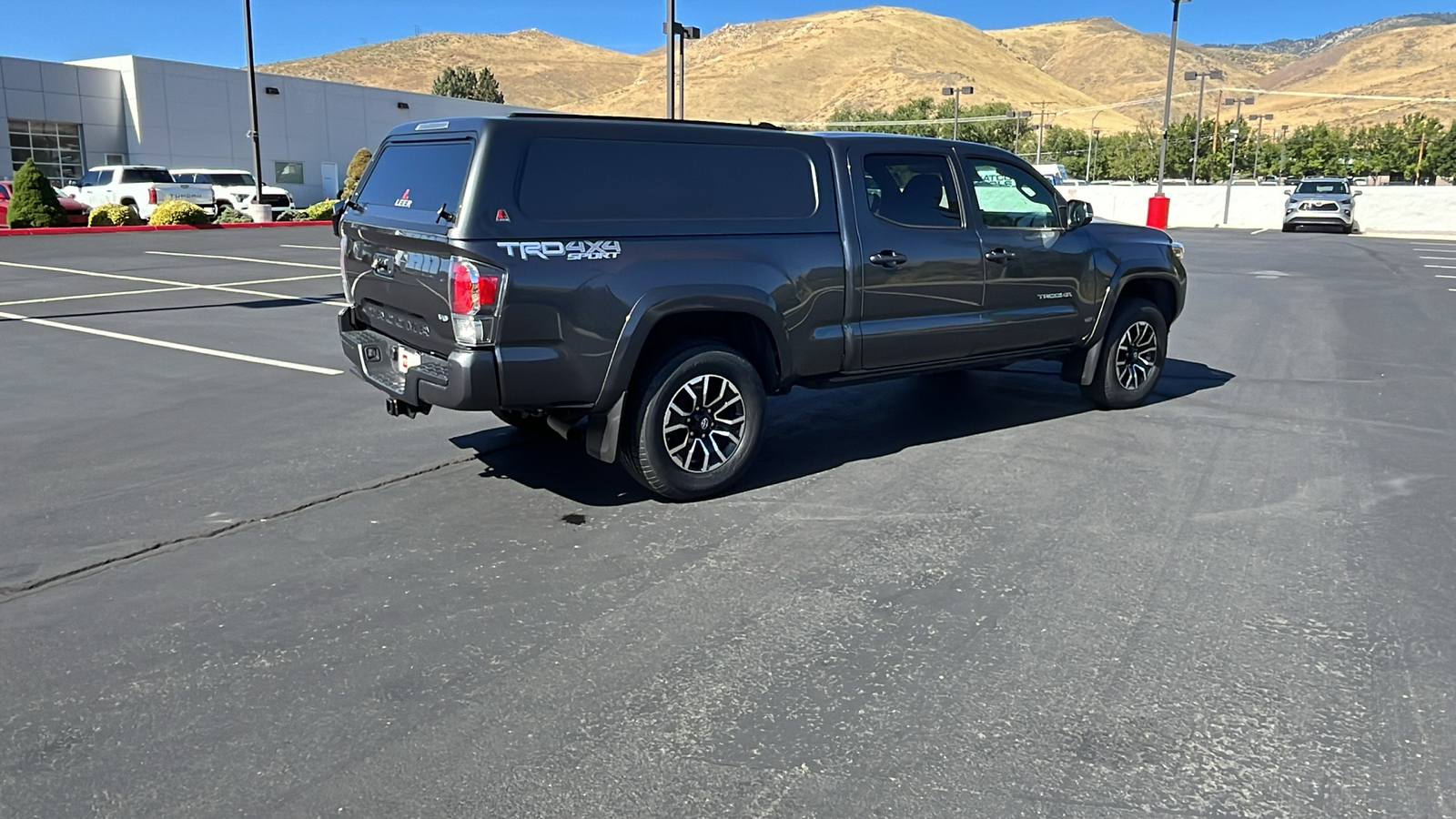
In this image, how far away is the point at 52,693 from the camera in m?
3.64

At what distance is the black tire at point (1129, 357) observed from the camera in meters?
7.93

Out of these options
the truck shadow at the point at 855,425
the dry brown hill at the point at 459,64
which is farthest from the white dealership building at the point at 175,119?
the dry brown hill at the point at 459,64

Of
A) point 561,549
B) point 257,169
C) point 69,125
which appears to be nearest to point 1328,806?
point 561,549

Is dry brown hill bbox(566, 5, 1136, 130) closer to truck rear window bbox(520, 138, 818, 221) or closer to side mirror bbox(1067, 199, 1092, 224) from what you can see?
side mirror bbox(1067, 199, 1092, 224)

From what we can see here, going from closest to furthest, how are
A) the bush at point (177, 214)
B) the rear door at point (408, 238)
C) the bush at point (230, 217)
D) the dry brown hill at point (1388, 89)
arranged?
1. the rear door at point (408, 238)
2. the bush at point (177, 214)
3. the bush at point (230, 217)
4. the dry brown hill at point (1388, 89)

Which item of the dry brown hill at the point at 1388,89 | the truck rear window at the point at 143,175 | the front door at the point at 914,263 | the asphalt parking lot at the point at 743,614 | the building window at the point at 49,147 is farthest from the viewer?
the dry brown hill at the point at 1388,89

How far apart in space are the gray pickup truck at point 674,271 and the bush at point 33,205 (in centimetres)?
2456

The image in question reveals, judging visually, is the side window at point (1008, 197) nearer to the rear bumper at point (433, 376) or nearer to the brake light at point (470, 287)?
the brake light at point (470, 287)

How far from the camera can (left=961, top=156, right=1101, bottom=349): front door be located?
7.04 m

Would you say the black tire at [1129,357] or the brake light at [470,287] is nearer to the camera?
the brake light at [470,287]

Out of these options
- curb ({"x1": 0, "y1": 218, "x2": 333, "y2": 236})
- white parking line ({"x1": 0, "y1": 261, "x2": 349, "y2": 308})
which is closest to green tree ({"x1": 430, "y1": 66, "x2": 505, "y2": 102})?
curb ({"x1": 0, "y1": 218, "x2": 333, "y2": 236})

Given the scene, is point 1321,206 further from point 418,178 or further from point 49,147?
point 49,147

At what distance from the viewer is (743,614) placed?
4352 millimetres

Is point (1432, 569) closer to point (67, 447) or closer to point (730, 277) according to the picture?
point (730, 277)
